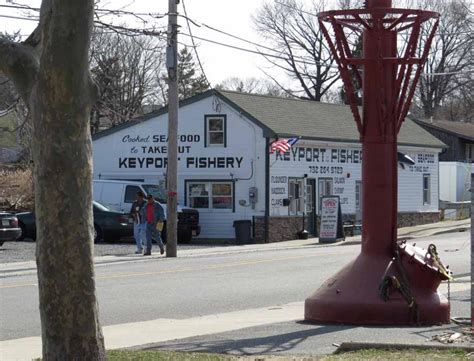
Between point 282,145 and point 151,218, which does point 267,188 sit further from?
point 151,218

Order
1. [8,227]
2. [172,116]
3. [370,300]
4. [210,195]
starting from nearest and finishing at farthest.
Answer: [370,300] < [172,116] < [8,227] < [210,195]

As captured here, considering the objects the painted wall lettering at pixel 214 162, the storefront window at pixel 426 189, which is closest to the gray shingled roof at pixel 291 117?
the storefront window at pixel 426 189

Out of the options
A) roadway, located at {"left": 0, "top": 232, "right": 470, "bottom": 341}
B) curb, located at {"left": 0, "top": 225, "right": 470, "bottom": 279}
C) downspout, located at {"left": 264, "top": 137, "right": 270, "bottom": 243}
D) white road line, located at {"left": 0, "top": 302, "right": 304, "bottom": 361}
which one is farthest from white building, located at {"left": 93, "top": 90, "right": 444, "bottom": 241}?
white road line, located at {"left": 0, "top": 302, "right": 304, "bottom": 361}

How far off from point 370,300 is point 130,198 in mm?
24066

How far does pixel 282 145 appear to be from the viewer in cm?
3603

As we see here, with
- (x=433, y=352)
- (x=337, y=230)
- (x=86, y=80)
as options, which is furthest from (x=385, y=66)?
(x=337, y=230)

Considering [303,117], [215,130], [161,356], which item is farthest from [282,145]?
[161,356]

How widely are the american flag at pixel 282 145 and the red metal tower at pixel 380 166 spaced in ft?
76.6

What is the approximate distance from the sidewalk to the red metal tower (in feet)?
39.2

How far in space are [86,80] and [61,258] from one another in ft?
4.29

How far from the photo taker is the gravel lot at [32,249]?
2694 centimetres

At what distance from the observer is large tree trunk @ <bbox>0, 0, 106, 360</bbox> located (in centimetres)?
702

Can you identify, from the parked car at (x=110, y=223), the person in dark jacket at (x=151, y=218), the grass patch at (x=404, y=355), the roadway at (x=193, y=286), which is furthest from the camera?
the parked car at (x=110, y=223)

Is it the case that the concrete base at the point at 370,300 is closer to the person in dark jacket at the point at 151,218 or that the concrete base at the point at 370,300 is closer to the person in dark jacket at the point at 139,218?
the person in dark jacket at the point at 151,218
